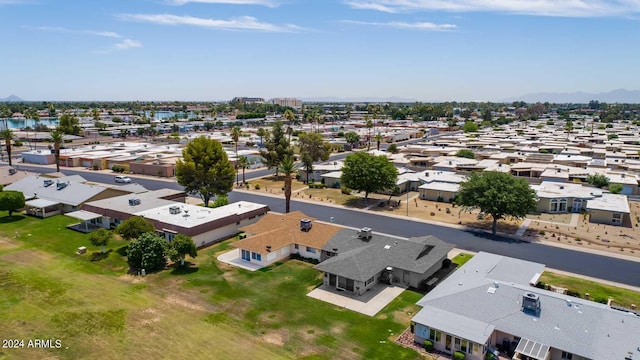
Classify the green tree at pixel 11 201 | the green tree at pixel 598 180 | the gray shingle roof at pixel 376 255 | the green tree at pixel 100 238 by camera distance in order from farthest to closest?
the green tree at pixel 598 180 → the green tree at pixel 11 201 → the green tree at pixel 100 238 → the gray shingle roof at pixel 376 255

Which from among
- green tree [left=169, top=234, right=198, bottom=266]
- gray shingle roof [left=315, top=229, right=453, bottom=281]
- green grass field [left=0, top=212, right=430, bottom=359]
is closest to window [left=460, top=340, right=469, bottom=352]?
green grass field [left=0, top=212, right=430, bottom=359]

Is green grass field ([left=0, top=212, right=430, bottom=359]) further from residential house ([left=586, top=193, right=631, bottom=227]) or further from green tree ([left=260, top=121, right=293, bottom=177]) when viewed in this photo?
green tree ([left=260, top=121, right=293, bottom=177])

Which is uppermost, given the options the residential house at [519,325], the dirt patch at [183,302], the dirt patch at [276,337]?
the residential house at [519,325]

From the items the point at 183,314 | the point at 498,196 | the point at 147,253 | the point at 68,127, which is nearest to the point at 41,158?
the point at 68,127

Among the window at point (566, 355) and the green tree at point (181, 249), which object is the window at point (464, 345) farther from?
the green tree at point (181, 249)

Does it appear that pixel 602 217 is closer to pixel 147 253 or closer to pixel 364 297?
pixel 364 297

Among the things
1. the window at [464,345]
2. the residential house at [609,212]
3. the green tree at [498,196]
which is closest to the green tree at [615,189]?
the residential house at [609,212]
